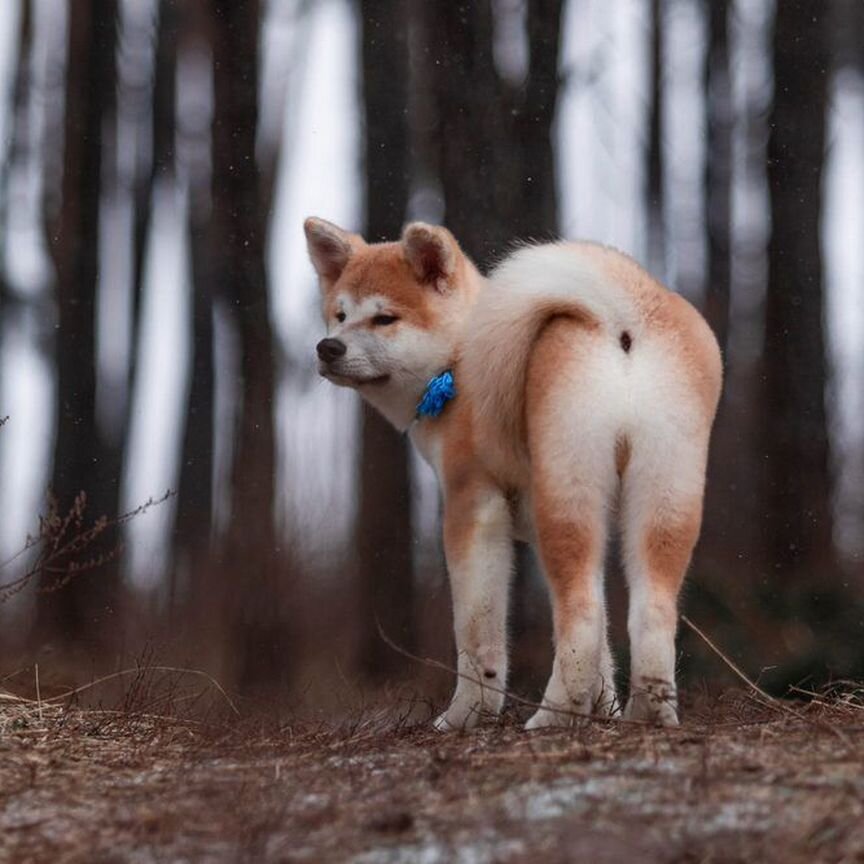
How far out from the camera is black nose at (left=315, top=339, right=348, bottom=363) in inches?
238

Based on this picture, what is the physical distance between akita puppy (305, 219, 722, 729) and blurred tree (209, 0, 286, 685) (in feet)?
15.3

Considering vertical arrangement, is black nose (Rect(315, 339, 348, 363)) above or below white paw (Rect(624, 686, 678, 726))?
above

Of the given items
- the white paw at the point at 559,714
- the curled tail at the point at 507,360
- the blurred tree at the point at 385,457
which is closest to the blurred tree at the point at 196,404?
the blurred tree at the point at 385,457

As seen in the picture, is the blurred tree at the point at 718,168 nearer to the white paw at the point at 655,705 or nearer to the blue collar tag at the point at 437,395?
the blue collar tag at the point at 437,395

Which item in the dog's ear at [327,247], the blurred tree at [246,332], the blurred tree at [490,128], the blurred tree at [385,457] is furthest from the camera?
the blurred tree at [246,332]

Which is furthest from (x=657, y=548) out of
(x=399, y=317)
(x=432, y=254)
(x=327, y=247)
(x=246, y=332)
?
(x=246, y=332)

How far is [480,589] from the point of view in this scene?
18.1ft

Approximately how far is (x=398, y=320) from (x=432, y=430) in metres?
0.48

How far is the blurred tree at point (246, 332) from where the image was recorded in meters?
10.2

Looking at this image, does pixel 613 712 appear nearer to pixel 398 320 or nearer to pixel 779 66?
pixel 398 320

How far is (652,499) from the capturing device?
4668 mm

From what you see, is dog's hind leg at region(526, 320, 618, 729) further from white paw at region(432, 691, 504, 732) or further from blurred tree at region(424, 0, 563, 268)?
blurred tree at region(424, 0, 563, 268)

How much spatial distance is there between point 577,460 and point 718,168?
23.1 ft

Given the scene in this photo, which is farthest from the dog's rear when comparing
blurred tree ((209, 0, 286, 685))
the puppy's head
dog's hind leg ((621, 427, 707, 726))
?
blurred tree ((209, 0, 286, 685))
